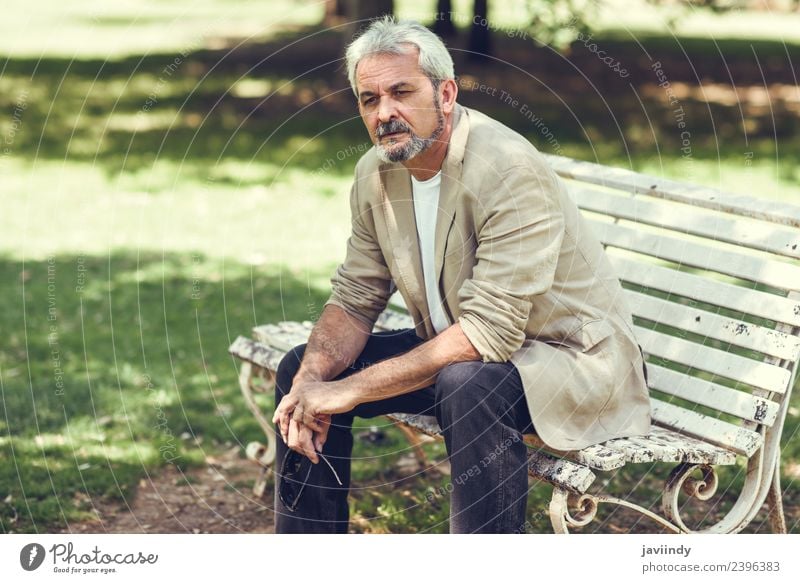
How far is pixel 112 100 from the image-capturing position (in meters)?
15.2

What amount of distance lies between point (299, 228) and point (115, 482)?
426cm

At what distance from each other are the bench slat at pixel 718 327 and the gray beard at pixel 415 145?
0.90m

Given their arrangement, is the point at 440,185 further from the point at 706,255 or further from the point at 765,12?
the point at 765,12

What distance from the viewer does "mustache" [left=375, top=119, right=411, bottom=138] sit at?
11.5 ft

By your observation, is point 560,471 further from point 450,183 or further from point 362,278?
point 362,278

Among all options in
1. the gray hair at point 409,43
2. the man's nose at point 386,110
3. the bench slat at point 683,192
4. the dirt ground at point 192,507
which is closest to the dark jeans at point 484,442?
the man's nose at point 386,110

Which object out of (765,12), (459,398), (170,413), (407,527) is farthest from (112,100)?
(765,12)

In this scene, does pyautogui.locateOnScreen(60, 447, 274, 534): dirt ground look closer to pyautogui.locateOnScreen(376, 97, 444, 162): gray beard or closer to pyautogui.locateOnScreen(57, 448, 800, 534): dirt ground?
pyautogui.locateOnScreen(57, 448, 800, 534): dirt ground

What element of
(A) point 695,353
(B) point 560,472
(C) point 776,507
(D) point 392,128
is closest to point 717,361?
(A) point 695,353

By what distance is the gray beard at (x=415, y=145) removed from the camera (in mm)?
3512

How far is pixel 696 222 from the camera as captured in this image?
418 cm

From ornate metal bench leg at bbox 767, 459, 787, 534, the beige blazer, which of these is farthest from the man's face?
ornate metal bench leg at bbox 767, 459, 787, 534

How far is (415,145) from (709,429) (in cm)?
137

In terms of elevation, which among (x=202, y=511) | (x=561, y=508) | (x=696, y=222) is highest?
(x=696, y=222)
